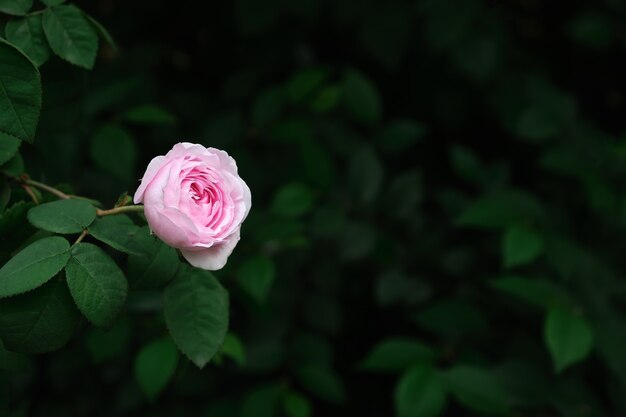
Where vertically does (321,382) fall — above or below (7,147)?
below

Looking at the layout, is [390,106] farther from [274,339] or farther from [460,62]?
[274,339]

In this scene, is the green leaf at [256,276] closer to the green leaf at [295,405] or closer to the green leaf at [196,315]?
the green leaf at [295,405]

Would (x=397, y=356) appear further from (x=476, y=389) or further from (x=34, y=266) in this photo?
(x=34, y=266)

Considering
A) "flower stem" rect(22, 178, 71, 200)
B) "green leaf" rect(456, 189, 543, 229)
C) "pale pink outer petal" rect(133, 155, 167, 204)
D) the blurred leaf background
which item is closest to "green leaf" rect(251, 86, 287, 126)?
the blurred leaf background

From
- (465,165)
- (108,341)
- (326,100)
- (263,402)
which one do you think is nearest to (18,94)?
(108,341)

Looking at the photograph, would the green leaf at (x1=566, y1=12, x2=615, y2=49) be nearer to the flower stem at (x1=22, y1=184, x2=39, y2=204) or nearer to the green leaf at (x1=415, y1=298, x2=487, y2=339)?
the green leaf at (x1=415, y1=298, x2=487, y2=339)
